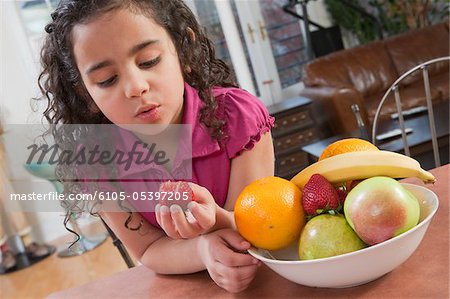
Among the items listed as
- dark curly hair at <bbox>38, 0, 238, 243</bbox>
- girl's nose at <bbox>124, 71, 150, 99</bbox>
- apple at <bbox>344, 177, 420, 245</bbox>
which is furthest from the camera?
dark curly hair at <bbox>38, 0, 238, 243</bbox>

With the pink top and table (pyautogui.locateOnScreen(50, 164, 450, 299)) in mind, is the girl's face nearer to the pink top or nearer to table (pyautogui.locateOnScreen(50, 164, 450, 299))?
the pink top

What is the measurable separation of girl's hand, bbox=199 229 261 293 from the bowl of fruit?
0.07 feet

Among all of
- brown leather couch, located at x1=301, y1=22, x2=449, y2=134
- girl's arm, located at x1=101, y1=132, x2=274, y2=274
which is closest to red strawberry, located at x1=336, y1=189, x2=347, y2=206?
girl's arm, located at x1=101, y1=132, x2=274, y2=274

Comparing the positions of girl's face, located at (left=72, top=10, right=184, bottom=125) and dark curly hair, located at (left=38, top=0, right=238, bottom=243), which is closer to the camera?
girl's face, located at (left=72, top=10, right=184, bottom=125)

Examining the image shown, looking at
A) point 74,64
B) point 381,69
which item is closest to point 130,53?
point 74,64

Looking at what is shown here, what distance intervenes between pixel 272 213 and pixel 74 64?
488mm

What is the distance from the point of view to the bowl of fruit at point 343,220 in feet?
1.90

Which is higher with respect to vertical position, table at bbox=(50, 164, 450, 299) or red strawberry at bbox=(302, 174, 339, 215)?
red strawberry at bbox=(302, 174, 339, 215)

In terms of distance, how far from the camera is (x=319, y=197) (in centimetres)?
63

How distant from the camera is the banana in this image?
0.65 m

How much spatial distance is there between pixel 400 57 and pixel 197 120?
3.93 meters

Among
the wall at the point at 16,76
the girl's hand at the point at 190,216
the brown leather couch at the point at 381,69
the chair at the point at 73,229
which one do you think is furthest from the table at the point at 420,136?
the wall at the point at 16,76

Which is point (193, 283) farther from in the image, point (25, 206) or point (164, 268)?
point (25, 206)

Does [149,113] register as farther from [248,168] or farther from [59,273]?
[59,273]
